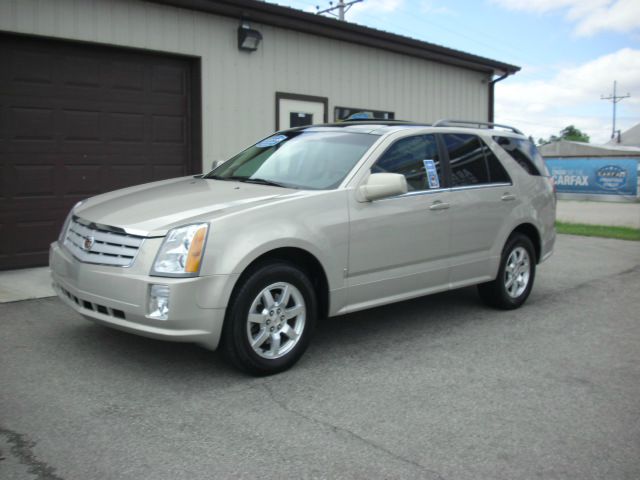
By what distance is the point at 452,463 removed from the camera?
3.24 metres

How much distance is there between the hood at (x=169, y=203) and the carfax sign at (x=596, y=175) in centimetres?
2022

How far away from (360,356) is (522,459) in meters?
1.80

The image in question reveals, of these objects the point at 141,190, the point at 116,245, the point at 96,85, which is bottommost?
the point at 116,245

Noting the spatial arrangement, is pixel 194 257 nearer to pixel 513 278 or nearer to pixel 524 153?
pixel 513 278

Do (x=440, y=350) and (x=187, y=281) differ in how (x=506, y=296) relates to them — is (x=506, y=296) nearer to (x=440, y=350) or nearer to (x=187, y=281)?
(x=440, y=350)

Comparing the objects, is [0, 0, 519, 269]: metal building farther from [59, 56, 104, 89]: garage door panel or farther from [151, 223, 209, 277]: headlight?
[151, 223, 209, 277]: headlight

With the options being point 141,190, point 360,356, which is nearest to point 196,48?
point 141,190

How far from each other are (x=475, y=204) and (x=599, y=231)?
8.62 metres

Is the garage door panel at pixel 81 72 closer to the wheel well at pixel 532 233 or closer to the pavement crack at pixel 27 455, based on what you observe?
the wheel well at pixel 532 233

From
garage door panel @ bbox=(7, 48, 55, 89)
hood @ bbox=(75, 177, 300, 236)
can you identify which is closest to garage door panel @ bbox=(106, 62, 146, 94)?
garage door panel @ bbox=(7, 48, 55, 89)

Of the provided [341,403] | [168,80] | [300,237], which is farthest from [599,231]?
[341,403]

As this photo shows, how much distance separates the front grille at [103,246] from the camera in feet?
13.6

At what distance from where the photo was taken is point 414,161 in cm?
549

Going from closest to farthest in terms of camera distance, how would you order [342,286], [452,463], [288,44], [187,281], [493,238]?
[452,463] < [187,281] < [342,286] < [493,238] < [288,44]
